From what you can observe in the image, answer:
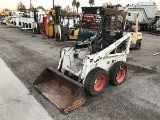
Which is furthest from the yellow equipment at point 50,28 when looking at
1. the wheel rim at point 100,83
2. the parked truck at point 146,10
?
the wheel rim at point 100,83

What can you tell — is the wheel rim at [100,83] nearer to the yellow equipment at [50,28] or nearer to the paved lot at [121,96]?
the paved lot at [121,96]

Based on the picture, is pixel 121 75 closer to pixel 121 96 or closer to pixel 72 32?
pixel 121 96

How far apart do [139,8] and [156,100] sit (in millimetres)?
17483

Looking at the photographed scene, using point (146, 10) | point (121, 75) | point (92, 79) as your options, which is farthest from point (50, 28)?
point (146, 10)

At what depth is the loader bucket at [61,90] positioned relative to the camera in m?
4.14

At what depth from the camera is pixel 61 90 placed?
15.8ft

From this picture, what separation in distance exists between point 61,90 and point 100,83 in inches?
40.0

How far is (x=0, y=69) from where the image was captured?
22.7 ft

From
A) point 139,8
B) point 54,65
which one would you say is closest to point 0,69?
point 54,65

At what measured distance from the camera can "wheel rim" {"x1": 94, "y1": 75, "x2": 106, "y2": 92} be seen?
4.84 metres

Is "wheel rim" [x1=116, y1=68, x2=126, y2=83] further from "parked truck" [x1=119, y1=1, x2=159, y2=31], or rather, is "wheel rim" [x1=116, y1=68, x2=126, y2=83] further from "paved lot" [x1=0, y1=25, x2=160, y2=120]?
"parked truck" [x1=119, y1=1, x2=159, y2=31]

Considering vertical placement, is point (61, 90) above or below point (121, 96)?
above

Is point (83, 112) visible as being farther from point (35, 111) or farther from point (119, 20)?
point (119, 20)

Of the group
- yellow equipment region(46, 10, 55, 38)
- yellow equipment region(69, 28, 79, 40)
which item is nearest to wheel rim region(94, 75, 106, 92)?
yellow equipment region(69, 28, 79, 40)
